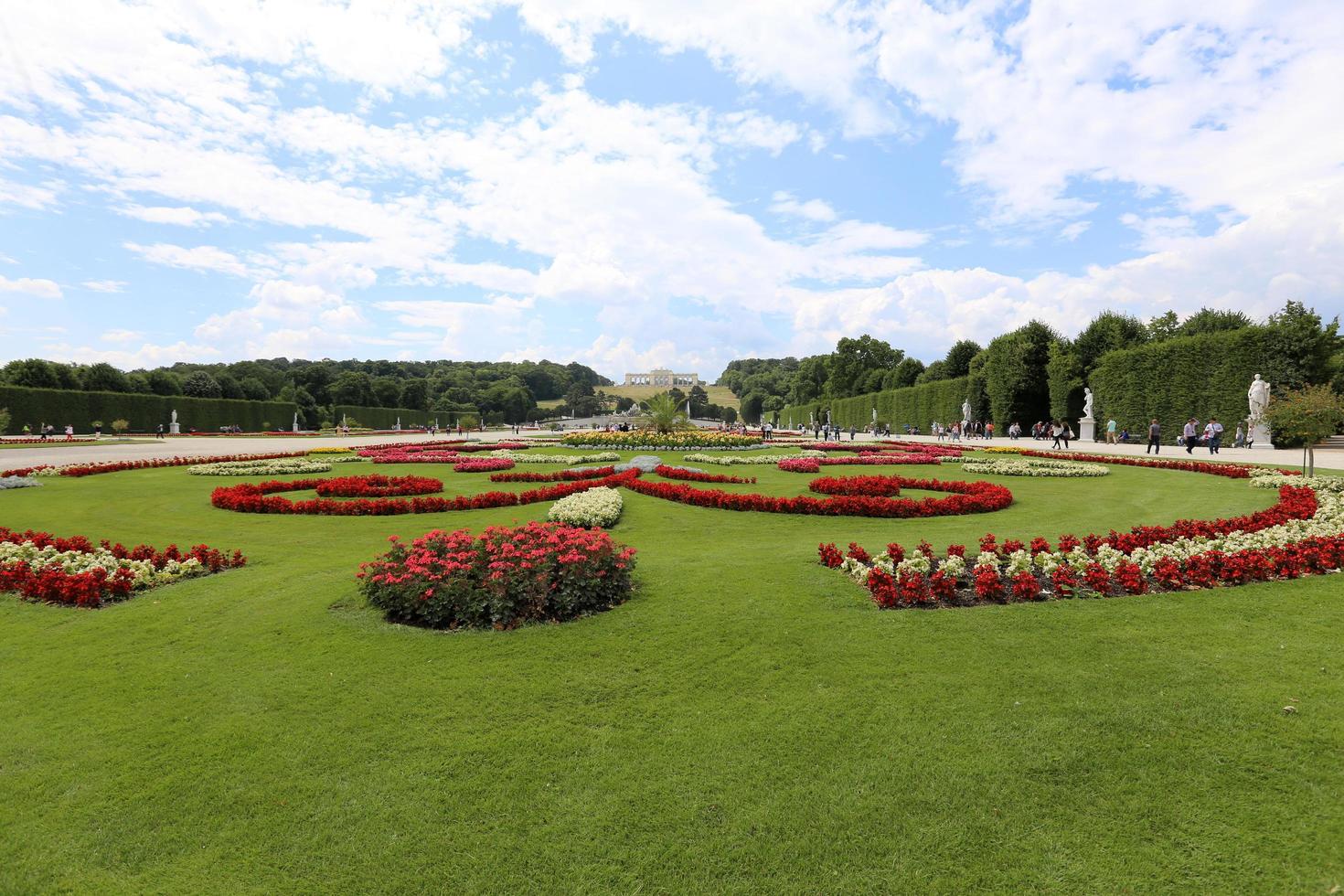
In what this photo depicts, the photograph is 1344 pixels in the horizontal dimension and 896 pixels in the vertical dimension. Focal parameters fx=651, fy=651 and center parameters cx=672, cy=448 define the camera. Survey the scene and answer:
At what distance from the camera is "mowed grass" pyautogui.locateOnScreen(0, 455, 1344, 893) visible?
281cm

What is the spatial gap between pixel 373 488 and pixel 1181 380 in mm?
34851

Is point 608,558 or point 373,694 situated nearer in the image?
point 373,694

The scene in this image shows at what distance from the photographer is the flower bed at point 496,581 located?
18.0 ft

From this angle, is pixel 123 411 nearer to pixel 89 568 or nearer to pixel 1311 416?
pixel 89 568

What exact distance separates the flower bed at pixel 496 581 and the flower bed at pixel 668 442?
1933 cm

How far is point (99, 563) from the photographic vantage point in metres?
6.91

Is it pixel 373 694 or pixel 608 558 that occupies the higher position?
pixel 608 558

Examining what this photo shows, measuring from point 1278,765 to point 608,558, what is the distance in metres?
4.63

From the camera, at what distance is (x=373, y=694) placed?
14.0 feet

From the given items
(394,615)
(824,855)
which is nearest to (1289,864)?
(824,855)

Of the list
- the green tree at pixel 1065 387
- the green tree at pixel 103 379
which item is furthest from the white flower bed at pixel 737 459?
the green tree at pixel 103 379

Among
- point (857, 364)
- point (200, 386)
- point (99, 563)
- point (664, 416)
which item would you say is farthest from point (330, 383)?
point (99, 563)

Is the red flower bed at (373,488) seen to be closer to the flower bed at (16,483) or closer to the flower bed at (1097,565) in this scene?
the flower bed at (16,483)

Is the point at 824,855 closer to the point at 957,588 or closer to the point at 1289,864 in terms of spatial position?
the point at 1289,864
